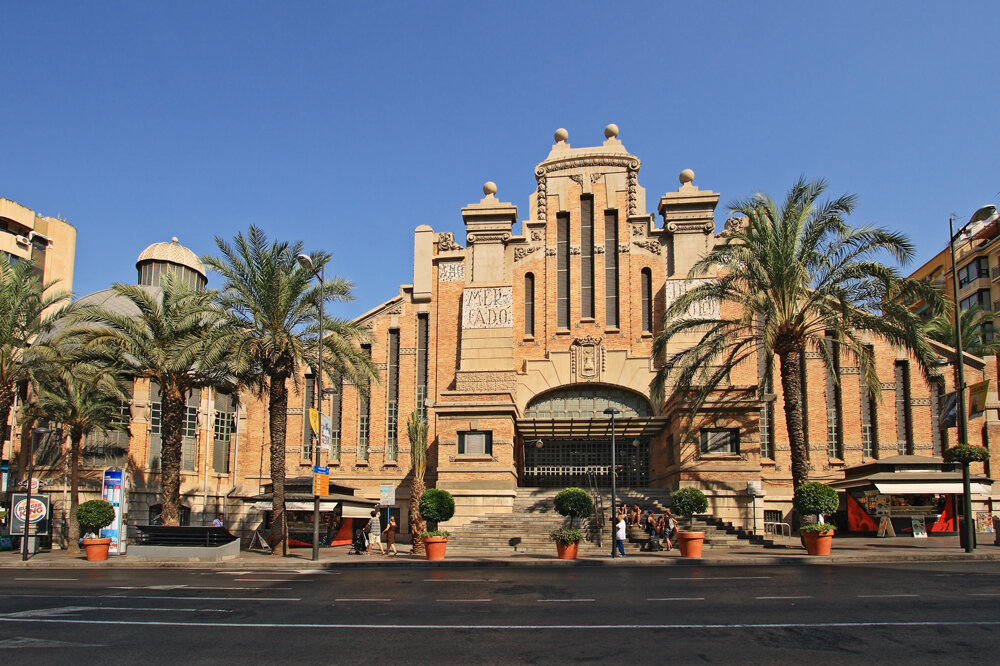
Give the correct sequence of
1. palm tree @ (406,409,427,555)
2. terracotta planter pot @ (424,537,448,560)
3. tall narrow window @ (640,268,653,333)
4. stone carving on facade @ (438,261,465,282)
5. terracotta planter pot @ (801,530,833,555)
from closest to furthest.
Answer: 1. terracotta planter pot @ (801,530,833,555)
2. terracotta planter pot @ (424,537,448,560)
3. palm tree @ (406,409,427,555)
4. tall narrow window @ (640,268,653,333)
5. stone carving on facade @ (438,261,465,282)

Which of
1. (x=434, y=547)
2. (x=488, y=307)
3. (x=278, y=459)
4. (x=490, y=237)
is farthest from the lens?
(x=490, y=237)

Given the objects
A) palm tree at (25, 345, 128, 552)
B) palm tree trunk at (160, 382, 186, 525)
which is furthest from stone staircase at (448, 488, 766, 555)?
palm tree at (25, 345, 128, 552)

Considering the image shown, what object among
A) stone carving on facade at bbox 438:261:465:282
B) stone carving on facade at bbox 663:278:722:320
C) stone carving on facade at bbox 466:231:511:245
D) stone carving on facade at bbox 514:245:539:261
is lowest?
stone carving on facade at bbox 663:278:722:320

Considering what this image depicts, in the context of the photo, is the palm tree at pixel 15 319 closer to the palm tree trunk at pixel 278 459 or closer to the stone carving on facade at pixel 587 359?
the palm tree trunk at pixel 278 459

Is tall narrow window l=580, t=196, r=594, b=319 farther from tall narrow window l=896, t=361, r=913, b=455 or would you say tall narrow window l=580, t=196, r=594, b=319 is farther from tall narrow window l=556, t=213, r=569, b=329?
tall narrow window l=896, t=361, r=913, b=455

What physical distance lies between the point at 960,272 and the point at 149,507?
57378 mm

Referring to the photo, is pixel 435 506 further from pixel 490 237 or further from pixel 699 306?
pixel 699 306

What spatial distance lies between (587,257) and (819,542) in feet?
62.1

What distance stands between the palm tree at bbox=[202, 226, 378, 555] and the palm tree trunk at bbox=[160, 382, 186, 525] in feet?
9.77

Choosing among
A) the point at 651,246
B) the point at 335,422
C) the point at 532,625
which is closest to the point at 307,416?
the point at 335,422

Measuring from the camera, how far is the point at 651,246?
3869cm

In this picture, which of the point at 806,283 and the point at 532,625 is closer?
the point at 532,625

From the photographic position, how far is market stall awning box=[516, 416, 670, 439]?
36.1 meters

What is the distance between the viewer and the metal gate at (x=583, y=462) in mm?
38469
